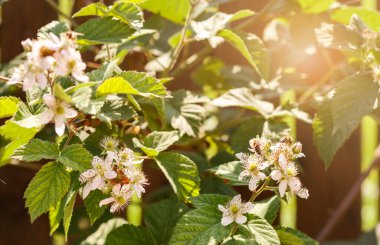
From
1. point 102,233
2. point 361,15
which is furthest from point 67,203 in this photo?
point 361,15

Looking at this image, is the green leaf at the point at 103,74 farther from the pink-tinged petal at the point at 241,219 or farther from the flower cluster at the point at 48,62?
the pink-tinged petal at the point at 241,219

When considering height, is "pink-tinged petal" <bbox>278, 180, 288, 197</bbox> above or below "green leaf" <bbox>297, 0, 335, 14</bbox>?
above

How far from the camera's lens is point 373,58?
4.45 feet

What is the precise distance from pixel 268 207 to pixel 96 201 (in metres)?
0.37

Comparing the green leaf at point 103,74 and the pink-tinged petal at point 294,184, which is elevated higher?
the green leaf at point 103,74

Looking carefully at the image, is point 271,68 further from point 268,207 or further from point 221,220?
point 221,220

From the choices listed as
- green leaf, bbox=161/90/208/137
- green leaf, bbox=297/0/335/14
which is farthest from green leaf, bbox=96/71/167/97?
green leaf, bbox=297/0/335/14

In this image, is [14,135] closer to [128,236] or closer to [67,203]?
[67,203]

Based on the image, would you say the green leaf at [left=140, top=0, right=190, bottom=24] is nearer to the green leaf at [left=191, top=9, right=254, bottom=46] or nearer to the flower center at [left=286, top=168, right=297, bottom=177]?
the green leaf at [left=191, top=9, right=254, bottom=46]

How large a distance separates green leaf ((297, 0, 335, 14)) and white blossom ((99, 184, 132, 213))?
94cm

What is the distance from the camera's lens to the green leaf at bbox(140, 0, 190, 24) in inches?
66.0

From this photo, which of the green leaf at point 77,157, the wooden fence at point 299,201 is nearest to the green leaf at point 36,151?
the green leaf at point 77,157

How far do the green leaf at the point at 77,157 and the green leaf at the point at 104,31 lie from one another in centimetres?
25

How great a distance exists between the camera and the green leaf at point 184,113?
1524 mm
